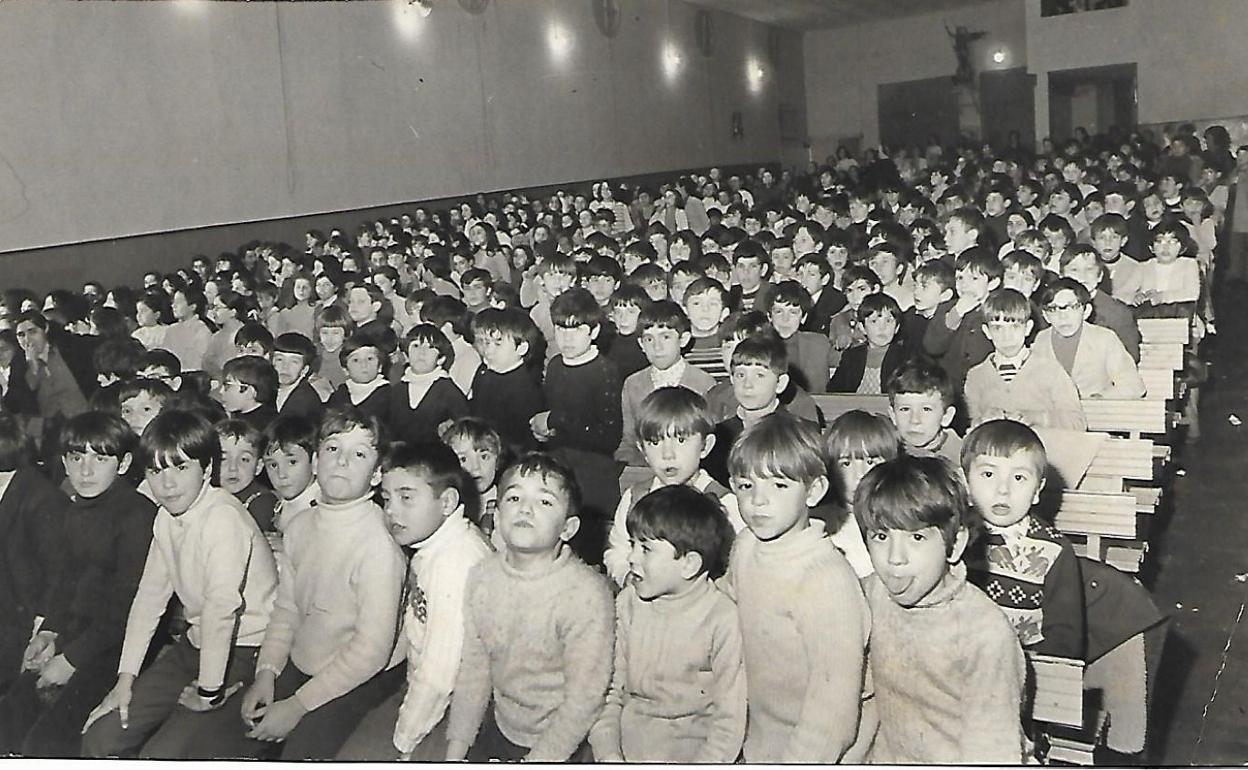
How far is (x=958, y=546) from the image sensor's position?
1.73 m

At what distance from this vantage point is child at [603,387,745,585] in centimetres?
208

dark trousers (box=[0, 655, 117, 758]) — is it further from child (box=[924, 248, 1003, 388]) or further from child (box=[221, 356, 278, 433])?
child (box=[924, 248, 1003, 388])

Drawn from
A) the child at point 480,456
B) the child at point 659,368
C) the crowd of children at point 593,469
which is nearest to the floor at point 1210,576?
the crowd of children at point 593,469

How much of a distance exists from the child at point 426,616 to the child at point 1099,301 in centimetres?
147

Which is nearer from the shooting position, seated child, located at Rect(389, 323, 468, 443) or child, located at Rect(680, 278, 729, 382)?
seated child, located at Rect(389, 323, 468, 443)

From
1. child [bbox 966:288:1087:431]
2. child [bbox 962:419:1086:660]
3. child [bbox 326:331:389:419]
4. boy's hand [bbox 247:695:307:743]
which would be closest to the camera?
child [bbox 962:419:1086:660]

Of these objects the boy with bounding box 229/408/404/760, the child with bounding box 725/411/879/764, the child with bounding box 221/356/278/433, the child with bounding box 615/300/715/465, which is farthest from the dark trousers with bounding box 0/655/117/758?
the child with bounding box 725/411/879/764

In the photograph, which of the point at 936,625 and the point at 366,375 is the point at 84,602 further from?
the point at 936,625

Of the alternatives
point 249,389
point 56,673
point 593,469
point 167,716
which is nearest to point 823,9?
point 593,469

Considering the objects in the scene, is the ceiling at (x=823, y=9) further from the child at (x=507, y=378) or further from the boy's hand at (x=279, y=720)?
the boy's hand at (x=279, y=720)

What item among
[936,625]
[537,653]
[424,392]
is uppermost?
[424,392]

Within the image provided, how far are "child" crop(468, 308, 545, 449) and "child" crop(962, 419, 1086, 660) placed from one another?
1.05 metres

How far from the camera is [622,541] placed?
2074 millimetres

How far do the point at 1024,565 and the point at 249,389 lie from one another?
72.1 inches
